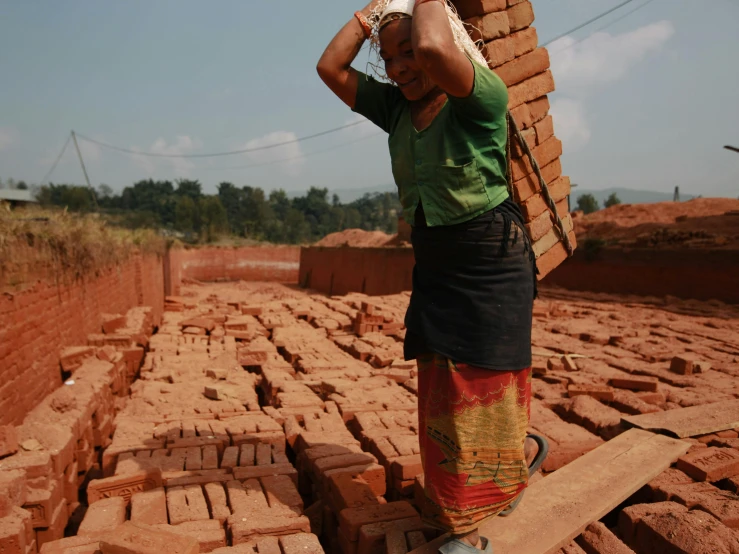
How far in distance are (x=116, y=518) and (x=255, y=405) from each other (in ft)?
6.49

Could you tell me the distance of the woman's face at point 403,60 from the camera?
6.06ft

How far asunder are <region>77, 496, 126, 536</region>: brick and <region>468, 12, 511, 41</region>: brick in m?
2.56

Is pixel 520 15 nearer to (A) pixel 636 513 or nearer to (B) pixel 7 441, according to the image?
(A) pixel 636 513

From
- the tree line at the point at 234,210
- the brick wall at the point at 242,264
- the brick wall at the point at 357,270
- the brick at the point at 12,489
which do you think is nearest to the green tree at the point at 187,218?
the tree line at the point at 234,210

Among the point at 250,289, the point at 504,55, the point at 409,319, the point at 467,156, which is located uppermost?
the point at 504,55

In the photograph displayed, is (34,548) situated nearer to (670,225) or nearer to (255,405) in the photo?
(255,405)

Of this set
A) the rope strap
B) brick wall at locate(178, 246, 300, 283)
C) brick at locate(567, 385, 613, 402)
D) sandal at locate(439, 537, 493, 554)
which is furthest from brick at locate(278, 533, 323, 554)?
brick wall at locate(178, 246, 300, 283)

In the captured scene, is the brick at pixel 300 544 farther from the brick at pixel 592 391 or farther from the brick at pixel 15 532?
the brick at pixel 592 391

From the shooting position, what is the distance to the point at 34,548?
110 inches

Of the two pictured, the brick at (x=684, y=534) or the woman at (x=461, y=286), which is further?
the brick at (x=684, y=534)

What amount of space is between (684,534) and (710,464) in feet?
2.62

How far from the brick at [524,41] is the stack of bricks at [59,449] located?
291cm

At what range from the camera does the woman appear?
1851 mm

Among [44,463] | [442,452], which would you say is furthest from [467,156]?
[44,463]
